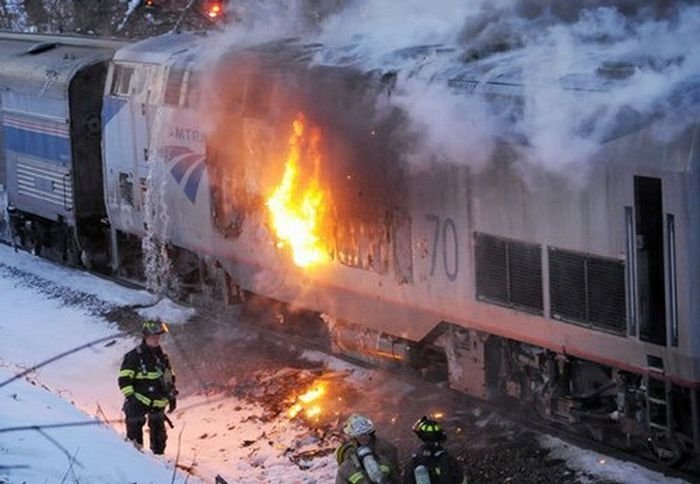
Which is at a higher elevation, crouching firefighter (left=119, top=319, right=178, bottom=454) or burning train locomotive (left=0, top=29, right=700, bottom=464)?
burning train locomotive (left=0, top=29, right=700, bottom=464)

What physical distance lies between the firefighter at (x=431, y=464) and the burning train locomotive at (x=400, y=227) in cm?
209

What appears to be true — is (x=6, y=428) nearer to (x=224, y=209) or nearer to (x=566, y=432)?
(x=566, y=432)

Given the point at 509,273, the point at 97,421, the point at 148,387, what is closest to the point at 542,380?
the point at 509,273

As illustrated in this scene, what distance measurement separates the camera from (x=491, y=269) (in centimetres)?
1037

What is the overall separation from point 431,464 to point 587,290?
8.35ft

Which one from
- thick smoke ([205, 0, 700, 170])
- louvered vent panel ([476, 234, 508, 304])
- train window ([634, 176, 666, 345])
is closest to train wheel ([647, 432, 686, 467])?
train window ([634, 176, 666, 345])

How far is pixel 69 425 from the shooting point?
946cm

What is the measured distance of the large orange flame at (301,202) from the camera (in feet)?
40.3

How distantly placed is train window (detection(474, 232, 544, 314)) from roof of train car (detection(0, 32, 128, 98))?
9315 millimetres

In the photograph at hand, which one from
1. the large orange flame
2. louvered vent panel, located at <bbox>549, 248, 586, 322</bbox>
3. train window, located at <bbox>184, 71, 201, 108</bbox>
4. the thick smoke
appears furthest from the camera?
train window, located at <bbox>184, 71, 201, 108</bbox>

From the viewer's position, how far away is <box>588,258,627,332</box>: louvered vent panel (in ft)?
29.5

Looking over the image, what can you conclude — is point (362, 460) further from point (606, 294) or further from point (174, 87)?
point (174, 87)

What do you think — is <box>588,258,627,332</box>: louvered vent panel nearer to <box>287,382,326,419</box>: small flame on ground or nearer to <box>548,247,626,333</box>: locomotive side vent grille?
<box>548,247,626,333</box>: locomotive side vent grille

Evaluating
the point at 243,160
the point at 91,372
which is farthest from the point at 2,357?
the point at 243,160
